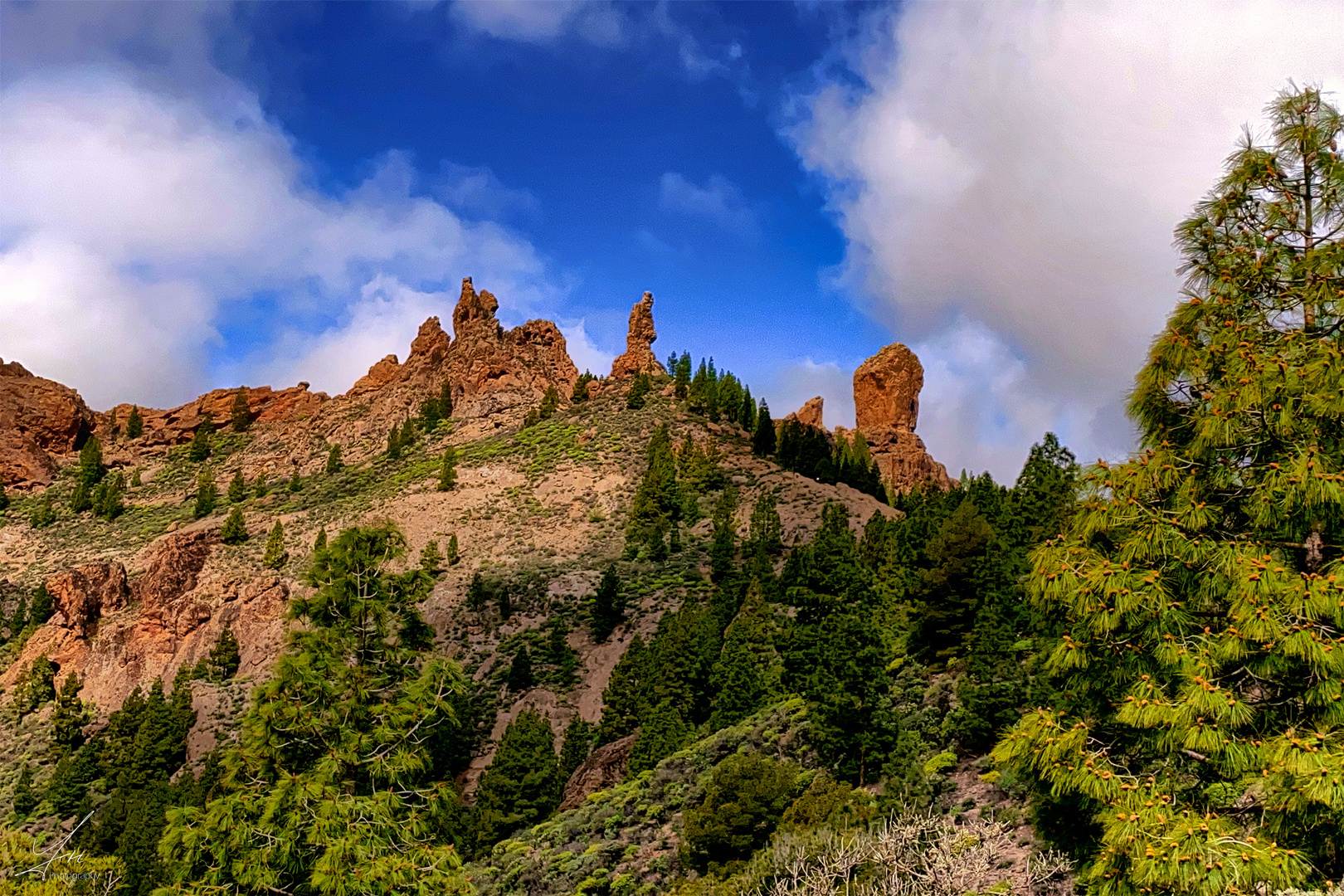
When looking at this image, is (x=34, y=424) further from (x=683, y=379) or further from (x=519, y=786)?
(x=519, y=786)

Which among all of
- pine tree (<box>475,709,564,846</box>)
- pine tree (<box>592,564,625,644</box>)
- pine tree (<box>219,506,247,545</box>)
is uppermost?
pine tree (<box>219,506,247,545</box>)

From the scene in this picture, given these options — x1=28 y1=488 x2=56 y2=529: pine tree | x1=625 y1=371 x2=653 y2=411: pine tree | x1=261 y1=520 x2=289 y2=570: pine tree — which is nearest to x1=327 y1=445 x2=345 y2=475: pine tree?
x1=261 y1=520 x2=289 y2=570: pine tree

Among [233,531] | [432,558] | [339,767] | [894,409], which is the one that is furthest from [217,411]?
[339,767]

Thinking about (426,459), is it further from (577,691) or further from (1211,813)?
(1211,813)

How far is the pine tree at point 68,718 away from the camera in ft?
188

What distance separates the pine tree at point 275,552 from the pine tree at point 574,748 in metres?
43.2

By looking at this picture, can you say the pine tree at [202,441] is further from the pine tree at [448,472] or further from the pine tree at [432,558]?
the pine tree at [432,558]

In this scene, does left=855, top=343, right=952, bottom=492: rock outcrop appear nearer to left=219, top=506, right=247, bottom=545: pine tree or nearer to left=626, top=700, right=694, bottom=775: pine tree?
left=219, top=506, right=247, bottom=545: pine tree

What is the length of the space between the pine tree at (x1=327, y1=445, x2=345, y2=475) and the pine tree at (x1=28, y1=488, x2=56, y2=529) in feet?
97.1

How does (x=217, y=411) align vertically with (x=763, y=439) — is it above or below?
above

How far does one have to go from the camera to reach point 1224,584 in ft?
25.9

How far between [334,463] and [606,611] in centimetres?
5448

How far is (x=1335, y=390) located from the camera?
25.0 feet

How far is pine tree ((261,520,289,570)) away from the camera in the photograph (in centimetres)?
7931
